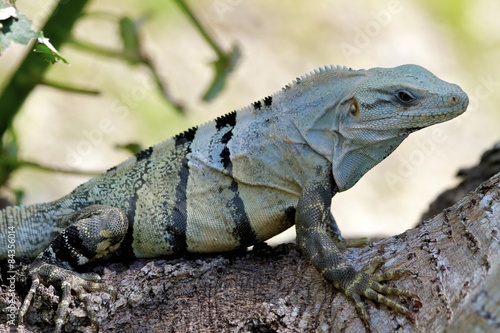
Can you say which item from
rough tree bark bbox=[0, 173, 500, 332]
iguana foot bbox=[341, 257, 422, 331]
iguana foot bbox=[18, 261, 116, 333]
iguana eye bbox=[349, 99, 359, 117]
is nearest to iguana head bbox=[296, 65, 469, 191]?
iguana eye bbox=[349, 99, 359, 117]

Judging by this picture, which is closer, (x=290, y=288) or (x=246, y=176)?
(x=290, y=288)

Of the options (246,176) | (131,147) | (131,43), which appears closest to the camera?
(246,176)

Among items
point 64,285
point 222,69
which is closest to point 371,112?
point 222,69

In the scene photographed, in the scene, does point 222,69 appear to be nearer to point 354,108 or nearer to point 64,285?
point 354,108

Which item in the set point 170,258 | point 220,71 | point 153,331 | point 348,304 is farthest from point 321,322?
point 220,71

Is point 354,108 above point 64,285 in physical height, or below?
above

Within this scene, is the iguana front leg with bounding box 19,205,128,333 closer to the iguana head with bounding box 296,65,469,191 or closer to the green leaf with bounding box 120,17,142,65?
→ the iguana head with bounding box 296,65,469,191
